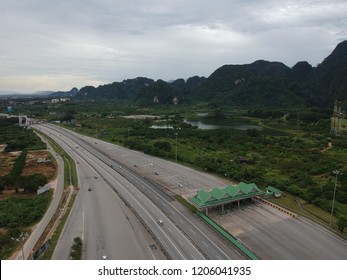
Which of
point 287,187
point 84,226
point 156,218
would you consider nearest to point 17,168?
point 84,226

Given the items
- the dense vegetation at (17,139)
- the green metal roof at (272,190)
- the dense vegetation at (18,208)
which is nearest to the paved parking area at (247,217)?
the green metal roof at (272,190)

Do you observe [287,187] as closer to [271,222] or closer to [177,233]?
[271,222]

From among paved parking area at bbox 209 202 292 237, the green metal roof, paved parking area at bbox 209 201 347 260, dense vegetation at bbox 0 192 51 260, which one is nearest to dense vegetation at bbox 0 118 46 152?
dense vegetation at bbox 0 192 51 260

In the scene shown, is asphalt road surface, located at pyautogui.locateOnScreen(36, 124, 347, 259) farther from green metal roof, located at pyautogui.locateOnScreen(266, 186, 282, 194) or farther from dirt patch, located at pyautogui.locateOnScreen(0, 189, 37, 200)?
dirt patch, located at pyautogui.locateOnScreen(0, 189, 37, 200)

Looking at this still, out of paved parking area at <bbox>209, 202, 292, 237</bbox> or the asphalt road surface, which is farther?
paved parking area at <bbox>209, 202, 292, 237</bbox>

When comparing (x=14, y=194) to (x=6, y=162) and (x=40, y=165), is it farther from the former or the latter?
(x=6, y=162)
